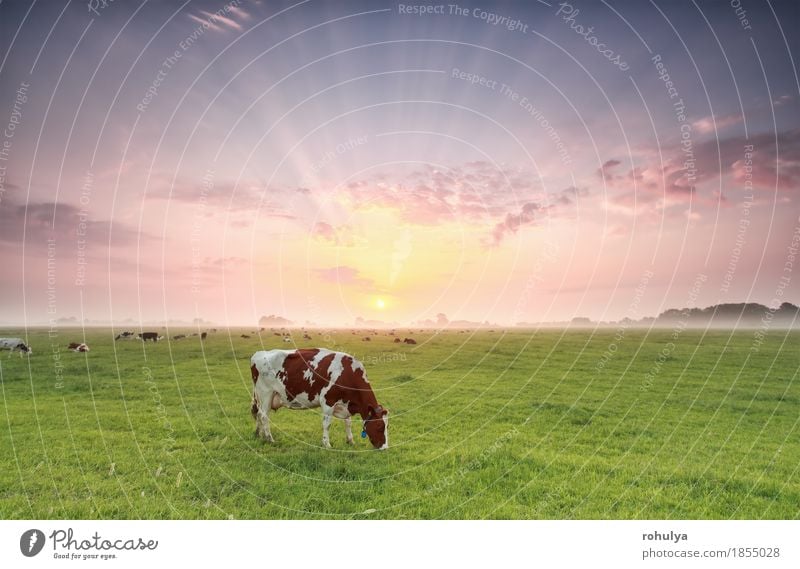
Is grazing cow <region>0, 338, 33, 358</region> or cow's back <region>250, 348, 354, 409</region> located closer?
cow's back <region>250, 348, 354, 409</region>

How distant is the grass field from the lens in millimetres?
7258

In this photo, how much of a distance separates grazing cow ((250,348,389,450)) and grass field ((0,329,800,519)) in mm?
546

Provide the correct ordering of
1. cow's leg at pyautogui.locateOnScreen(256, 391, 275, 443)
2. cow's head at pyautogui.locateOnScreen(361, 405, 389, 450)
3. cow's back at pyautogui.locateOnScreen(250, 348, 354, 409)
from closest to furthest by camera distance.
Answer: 1. cow's head at pyautogui.locateOnScreen(361, 405, 389, 450)
2. cow's back at pyautogui.locateOnScreen(250, 348, 354, 409)
3. cow's leg at pyautogui.locateOnScreen(256, 391, 275, 443)

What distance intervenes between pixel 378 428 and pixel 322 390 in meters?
1.49

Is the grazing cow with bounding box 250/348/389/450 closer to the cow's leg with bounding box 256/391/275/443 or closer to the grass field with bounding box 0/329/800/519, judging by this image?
the cow's leg with bounding box 256/391/275/443

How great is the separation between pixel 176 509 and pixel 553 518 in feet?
18.8

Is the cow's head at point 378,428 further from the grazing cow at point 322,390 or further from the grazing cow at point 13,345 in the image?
the grazing cow at point 13,345

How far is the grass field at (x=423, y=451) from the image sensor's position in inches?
286

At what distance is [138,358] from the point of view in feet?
88.7

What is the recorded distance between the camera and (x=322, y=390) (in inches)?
396

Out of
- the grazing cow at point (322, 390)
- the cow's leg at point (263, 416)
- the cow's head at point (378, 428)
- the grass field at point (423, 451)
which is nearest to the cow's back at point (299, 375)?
the grazing cow at point (322, 390)

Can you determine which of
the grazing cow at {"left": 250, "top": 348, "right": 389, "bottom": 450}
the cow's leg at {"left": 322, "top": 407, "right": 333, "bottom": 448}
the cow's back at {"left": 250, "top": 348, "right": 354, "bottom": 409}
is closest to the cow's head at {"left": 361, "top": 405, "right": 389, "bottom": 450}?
the grazing cow at {"left": 250, "top": 348, "right": 389, "bottom": 450}

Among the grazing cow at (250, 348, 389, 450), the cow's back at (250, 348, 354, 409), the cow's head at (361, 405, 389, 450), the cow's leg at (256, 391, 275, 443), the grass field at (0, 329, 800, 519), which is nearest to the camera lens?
the grass field at (0, 329, 800, 519)

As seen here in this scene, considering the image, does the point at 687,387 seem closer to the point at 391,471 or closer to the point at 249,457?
the point at 391,471
